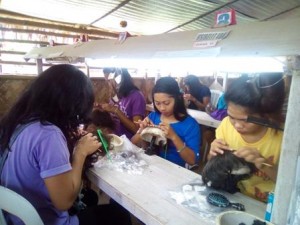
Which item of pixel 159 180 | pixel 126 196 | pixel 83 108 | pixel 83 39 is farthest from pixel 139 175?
pixel 83 39

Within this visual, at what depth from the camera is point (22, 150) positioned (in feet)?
4.05

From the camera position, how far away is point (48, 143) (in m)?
1.21

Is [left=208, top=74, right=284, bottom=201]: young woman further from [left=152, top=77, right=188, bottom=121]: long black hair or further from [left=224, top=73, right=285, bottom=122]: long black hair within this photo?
[left=152, top=77, right=188, bottom=121]: long black hair

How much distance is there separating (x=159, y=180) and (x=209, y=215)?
1.40 ft

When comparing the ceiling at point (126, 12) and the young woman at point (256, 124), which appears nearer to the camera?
the young woman at point (256, 124)

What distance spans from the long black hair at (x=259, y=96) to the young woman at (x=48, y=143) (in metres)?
0.88

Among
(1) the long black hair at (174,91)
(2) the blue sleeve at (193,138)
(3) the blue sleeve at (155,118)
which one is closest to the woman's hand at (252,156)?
(2) the blue sleeve at (193,138)

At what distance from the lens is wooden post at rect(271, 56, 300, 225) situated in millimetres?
767

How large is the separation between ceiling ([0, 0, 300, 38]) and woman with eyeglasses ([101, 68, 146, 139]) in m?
1.30

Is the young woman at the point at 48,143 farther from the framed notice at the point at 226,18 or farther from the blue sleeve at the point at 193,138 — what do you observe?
the blue sleeve at the point at 193,138

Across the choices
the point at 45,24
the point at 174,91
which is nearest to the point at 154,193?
the point at 174,91

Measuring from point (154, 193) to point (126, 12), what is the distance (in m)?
3.46

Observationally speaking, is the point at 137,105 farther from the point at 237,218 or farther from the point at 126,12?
the point at 237,218

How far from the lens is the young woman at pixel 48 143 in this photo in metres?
1.21
